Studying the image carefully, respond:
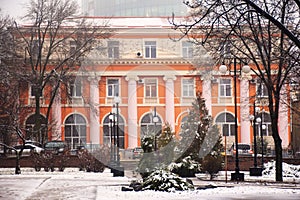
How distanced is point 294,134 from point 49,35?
26125mm

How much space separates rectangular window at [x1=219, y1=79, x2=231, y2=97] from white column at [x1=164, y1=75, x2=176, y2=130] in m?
4.73

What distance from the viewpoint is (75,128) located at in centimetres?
5628

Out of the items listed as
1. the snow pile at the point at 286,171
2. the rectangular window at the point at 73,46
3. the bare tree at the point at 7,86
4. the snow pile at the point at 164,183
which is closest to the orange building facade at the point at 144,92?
the rectangular window at the point at 73,46

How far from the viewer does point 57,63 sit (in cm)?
4772

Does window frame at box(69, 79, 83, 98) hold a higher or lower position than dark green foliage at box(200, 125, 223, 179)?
higher

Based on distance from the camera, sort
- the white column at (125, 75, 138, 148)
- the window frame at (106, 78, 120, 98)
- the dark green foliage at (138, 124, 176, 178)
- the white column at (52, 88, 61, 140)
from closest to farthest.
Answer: the dark green foliage at (138, 124, 176, 178), the white column at (52, 88, 61, 140), the white column at (125, 75, 138, 148), the window frame at (106, 78, 120, 98)

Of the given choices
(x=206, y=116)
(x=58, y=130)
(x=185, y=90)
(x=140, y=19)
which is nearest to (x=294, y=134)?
(x=185, y=90)

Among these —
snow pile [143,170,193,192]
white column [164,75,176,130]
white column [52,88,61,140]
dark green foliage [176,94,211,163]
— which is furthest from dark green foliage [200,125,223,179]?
white column [164,75,176,130]

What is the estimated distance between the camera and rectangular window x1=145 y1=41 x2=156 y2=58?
56.6m

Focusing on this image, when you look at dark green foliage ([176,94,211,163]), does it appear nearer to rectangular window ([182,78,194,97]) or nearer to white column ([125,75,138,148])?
rectangular window ([182,78,194,97])

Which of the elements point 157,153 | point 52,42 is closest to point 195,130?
point 157,153

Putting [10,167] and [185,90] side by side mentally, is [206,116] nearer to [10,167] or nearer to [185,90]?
[10,167]

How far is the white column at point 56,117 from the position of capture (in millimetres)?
49219

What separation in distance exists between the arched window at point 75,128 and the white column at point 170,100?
7.93 metres
